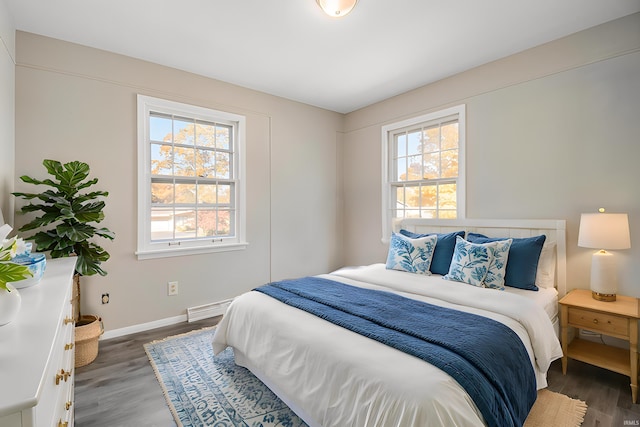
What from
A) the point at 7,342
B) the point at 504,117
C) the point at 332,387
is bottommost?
the point at 332,387

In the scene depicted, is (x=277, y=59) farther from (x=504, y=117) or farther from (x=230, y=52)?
A: (x=504, y=117)

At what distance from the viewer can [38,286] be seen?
1.48m

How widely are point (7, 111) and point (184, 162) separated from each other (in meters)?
1.43

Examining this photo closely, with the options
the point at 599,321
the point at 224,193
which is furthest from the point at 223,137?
the point at 599,321

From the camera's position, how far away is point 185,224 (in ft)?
11.5

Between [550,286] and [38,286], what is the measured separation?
11.6ft

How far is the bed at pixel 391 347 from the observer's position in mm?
1249

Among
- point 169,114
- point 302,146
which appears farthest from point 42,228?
point 302,146

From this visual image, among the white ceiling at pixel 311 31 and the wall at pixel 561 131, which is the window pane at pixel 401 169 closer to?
the wall at pixel 561 131

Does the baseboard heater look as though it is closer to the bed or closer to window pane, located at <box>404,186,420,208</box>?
the bed

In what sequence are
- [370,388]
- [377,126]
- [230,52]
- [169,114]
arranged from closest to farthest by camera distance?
[370,388] < [230,52] < [169,114] < [377,126]

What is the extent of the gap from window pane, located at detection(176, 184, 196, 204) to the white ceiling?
50.0 inches

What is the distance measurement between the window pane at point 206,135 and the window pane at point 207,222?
79 centimetres

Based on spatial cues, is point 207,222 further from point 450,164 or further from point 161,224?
point 450,164
